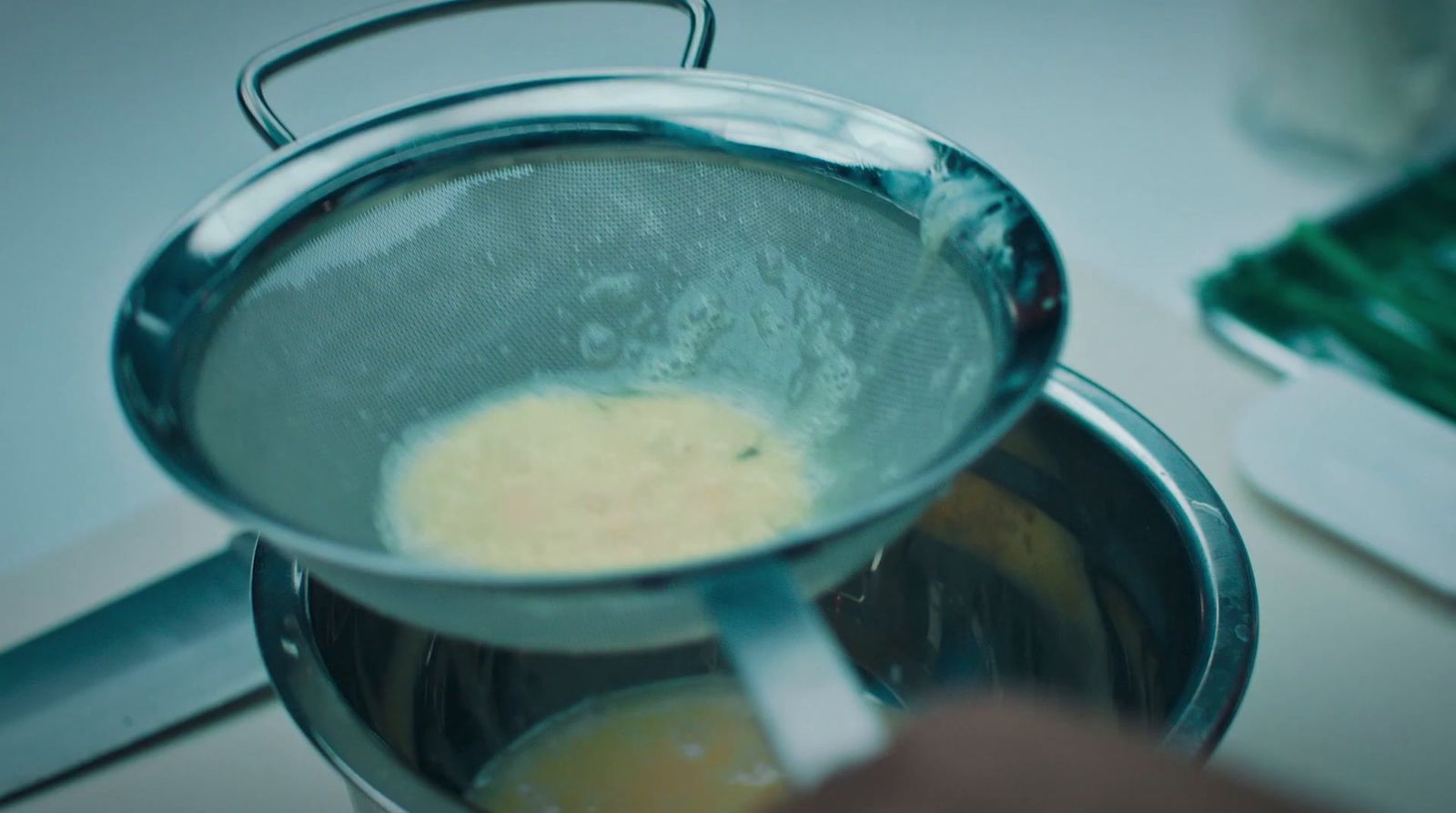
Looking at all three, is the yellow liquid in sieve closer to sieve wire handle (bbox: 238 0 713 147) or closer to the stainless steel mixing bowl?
the stainless steel mixing bowl

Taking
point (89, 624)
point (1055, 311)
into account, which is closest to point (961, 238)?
point (1055, 311)

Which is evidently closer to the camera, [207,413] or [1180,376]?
[207,413]

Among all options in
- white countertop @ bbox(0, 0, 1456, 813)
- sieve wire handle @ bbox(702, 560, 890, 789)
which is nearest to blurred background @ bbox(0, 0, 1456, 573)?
white countertop @ bbox(0, 0, 1456, 813)

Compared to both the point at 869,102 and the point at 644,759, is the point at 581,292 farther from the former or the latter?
the point at 869,102

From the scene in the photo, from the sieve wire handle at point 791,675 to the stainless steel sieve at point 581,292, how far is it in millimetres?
→ 31

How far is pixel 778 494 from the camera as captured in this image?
502mm

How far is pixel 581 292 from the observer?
57cm

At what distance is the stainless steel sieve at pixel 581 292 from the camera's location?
403 millimetres

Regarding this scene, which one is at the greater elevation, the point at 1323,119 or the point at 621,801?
the point at 1323,119

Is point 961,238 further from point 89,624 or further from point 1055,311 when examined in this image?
point 89,624

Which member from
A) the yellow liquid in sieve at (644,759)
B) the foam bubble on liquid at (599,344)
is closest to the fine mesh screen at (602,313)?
the foam bubble on liquid at (599,344)

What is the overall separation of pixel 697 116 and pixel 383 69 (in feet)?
2.36

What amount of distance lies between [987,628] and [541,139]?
30cm

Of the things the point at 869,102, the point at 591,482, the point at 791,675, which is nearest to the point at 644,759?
the point at 591,482
